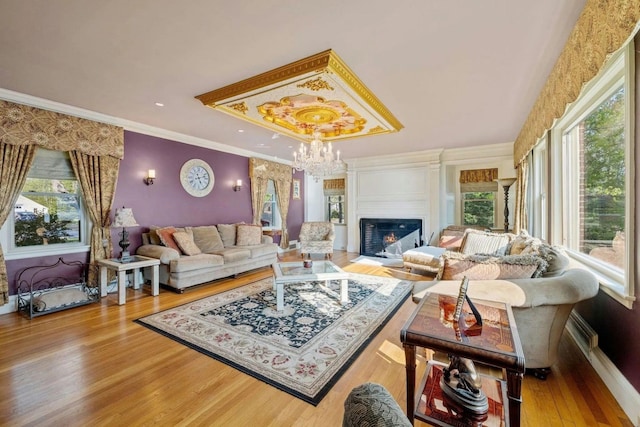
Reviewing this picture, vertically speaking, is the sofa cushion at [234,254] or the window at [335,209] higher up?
the window at [335,209]

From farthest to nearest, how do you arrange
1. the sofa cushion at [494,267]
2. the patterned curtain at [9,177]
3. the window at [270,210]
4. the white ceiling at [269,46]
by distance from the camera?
the window at [270,210]
the patterned curtain at [9,177]
the sofa cushion at [494,267]
the white ceiling at [269,46]

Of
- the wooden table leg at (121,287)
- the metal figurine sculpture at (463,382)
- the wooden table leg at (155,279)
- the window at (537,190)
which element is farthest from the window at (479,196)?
the wooden table leg at (121,287)

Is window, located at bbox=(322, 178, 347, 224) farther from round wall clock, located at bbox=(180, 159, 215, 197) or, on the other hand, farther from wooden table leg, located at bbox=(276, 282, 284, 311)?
wooden table leg, located at bbox=(276, 282, 284, 311)

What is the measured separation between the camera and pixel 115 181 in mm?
3992

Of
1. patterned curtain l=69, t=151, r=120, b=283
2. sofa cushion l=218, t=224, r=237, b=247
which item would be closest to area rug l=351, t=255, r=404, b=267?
sofa cushion l=218, t=224, r=237, b=247

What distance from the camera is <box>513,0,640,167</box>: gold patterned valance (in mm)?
1271

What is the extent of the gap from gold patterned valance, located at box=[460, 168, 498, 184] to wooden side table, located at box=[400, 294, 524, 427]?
500 centimetres

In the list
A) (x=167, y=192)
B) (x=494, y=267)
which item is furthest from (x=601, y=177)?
(x=167, y=192)

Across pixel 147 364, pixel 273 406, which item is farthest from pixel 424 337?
pixel 147 364

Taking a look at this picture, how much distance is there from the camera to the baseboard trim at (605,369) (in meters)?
1.54

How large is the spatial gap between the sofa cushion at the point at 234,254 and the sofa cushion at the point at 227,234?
33cm

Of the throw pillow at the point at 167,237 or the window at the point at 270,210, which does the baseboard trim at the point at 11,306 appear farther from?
the window at the point at 270,210

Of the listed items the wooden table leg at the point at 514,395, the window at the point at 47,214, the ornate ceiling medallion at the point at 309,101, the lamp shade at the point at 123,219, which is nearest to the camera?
the wooden table leg at the point at 514,395

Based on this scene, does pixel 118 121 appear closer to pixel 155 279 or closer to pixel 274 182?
pixel 155 279
